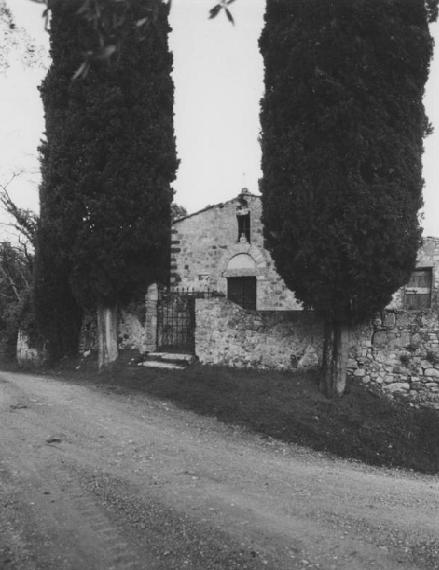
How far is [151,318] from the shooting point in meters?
13.1

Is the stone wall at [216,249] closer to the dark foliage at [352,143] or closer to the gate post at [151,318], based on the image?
the gate post at [151,318]

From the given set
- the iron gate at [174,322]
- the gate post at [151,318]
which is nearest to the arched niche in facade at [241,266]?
the iron gate at [174,322]

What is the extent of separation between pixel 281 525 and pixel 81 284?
30.8 ft

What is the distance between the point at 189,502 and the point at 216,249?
533 inches

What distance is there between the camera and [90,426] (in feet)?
26.2

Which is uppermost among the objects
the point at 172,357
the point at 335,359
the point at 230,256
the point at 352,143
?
the point at 352,143

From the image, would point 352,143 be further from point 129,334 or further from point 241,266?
point 241,266

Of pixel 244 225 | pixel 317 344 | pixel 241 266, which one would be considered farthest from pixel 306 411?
pixel 244 225

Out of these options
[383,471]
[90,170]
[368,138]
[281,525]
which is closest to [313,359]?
[383,471]

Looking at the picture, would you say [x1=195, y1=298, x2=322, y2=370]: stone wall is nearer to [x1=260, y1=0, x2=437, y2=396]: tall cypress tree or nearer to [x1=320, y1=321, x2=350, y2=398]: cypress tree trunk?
[x1=320, y1=321, x2=350, y2=398]: cypress tree trunk

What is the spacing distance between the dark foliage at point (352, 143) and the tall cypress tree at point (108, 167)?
4099mm

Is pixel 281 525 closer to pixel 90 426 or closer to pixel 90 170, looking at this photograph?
pixel 90 426

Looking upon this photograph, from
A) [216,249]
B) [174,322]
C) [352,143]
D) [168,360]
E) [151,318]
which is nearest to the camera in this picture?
[352,143]

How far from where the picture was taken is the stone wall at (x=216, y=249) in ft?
58.4
